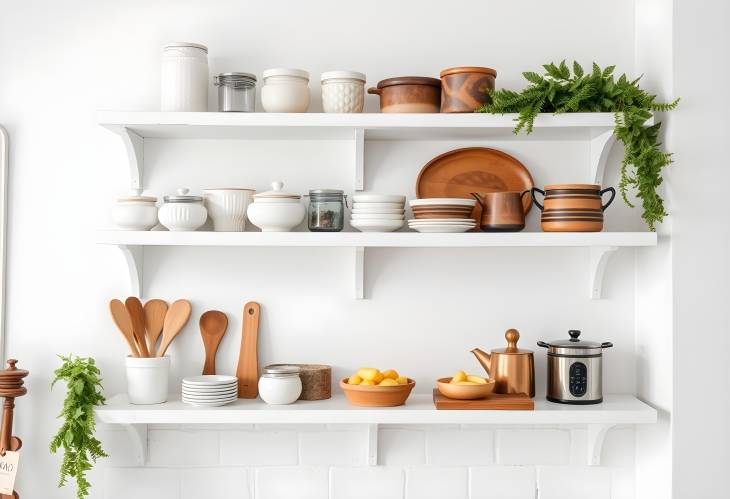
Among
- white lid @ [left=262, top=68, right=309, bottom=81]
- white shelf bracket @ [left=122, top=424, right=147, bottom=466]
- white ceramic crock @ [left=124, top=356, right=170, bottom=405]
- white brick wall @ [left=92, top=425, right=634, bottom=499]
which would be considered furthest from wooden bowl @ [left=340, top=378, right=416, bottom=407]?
white lid @ [left=262, top=68, right=309, bottom=81]

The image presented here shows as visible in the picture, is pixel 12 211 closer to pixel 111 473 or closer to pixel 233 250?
pixel 233 250

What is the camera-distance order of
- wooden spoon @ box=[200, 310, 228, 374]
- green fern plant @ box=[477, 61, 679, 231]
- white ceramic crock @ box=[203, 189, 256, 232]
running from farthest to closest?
wooden spoon @ box=[200, 310, 228, 374] → white ceramic crock @ box=[203, 189, 256, 232] → green fern plant @ box=[477, 61, 679, 231]

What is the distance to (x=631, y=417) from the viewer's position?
196cm

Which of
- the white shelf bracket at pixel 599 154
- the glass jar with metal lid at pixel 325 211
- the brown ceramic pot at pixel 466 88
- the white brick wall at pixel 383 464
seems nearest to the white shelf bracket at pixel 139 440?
the white brick wall at pixel 383 464

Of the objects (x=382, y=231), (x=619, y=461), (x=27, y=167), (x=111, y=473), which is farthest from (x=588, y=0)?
(x=111, y=473)

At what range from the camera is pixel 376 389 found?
77.0 inches

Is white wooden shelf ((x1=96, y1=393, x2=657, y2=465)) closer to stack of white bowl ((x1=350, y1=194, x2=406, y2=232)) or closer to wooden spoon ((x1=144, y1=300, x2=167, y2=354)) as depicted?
wooden spoon ((x1=144, y1=300, x2=167, y2=354))

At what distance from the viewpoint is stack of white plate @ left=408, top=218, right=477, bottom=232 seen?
77.6 inches

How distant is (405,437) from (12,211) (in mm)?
1296

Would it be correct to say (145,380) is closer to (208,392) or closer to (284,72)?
(208,392)

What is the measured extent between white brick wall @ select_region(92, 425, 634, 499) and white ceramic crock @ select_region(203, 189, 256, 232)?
0.59 metres

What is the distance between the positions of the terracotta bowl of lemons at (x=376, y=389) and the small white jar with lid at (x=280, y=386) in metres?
0.13

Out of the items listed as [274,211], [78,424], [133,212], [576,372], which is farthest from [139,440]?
[576,372]

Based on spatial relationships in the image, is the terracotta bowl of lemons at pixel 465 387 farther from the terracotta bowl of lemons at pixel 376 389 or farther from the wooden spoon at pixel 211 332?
the wooden spoon at pixel 211 332
